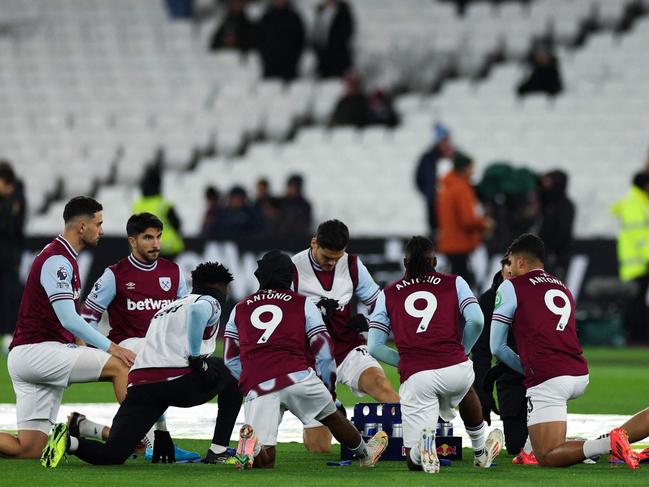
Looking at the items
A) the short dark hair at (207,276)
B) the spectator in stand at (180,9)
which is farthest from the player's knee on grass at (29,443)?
the spectator in stand at (180,9)

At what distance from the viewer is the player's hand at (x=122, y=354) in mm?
9502

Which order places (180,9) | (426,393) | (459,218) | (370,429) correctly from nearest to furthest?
1. (426,393)
2. (370,429)
3. (459,218)
4. (180,9)

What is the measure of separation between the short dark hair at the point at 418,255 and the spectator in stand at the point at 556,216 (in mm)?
8919

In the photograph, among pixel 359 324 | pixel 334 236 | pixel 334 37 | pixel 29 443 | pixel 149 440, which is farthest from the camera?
pixel 334 37

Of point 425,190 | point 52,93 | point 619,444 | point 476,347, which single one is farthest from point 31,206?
point 619,444

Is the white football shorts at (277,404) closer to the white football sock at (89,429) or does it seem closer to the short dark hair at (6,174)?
the white football sock at (89,429)

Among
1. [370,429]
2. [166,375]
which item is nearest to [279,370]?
[166,375]

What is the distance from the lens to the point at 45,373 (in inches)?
376

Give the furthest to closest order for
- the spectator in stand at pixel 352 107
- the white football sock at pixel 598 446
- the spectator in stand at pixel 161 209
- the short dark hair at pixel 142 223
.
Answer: the spectator in stand at pixel 352 107 < the spectator in stand at pixel 161 209 < the short dark hair at pixel 142 223 < the white football sock at pixel 598 446

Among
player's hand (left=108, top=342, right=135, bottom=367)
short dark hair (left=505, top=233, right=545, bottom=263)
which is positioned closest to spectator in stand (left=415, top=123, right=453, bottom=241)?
short dark hair (left=505, top=233, right=545, bottom=263)

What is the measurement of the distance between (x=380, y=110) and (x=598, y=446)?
55.3 feet

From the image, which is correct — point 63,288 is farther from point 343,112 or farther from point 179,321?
point 343,112

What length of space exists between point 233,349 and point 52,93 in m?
19.7

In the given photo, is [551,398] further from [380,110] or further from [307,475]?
[380,110]
